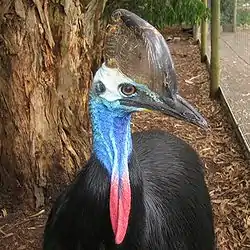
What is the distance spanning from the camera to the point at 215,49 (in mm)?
4078

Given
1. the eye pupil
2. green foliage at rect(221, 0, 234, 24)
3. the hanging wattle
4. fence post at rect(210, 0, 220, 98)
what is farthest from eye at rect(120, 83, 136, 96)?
green foliage at rect(221, 0, 234, 24)

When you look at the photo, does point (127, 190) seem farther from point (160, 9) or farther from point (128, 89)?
point (160, 9)

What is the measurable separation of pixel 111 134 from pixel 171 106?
0.60 feet

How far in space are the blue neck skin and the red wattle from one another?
0.08 ft

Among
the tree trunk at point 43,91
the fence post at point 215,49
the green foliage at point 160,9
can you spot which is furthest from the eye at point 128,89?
the fence post at point 215,49

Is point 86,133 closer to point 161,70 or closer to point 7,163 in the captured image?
point 7,163

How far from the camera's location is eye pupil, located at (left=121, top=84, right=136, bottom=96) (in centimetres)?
144

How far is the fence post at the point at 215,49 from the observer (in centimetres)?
394

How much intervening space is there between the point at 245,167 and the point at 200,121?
1.76 metres

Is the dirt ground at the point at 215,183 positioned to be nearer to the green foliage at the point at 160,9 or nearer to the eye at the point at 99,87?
the green foliage at the point at 160,9

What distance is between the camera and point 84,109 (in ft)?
8.70

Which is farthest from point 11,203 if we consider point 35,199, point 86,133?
point 86,133

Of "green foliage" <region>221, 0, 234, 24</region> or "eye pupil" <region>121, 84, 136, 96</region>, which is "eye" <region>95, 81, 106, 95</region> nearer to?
"eye pupil" <region>121, 84, 136, 96</region>

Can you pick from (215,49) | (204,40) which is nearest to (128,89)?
(215,49)
